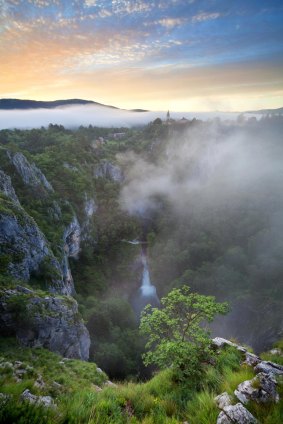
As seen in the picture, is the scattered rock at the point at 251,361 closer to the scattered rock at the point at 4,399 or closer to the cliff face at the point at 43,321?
the scattered rock at the point at 4,399

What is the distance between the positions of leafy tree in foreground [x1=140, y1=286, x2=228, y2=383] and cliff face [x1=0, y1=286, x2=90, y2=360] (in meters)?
11.4

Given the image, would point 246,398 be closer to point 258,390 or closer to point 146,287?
point 258,390

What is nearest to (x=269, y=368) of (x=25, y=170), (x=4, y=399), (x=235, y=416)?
(x=235, y=416)

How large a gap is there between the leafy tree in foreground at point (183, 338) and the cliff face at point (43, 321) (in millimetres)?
11411

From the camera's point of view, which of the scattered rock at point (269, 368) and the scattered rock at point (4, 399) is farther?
the scattered rock at point (269, 368)

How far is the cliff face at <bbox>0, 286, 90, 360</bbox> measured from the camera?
17.6 metres

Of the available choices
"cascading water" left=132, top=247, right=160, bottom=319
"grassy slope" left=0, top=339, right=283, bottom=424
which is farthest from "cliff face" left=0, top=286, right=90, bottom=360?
"cascading water" left=132, top=247, right=160, bottom=319

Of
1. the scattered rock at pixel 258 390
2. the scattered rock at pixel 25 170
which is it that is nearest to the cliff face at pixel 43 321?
the scattered rock at pixel 258 390

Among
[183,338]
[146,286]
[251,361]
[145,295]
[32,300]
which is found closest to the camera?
[251,361]

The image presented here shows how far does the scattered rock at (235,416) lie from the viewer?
536 cm

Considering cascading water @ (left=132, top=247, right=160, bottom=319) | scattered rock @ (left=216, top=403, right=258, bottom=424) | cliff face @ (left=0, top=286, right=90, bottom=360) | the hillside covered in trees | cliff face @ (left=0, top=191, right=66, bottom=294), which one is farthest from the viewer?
cascading water @ (left=132, top=247, right=160, bottom=319)

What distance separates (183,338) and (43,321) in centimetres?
1353

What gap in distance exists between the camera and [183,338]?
10328mm

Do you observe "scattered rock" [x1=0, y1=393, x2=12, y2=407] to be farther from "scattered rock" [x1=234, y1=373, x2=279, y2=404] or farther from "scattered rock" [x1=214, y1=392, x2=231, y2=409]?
"scattered rock" [x1=234, y1=373, x2=279, y2=404]
